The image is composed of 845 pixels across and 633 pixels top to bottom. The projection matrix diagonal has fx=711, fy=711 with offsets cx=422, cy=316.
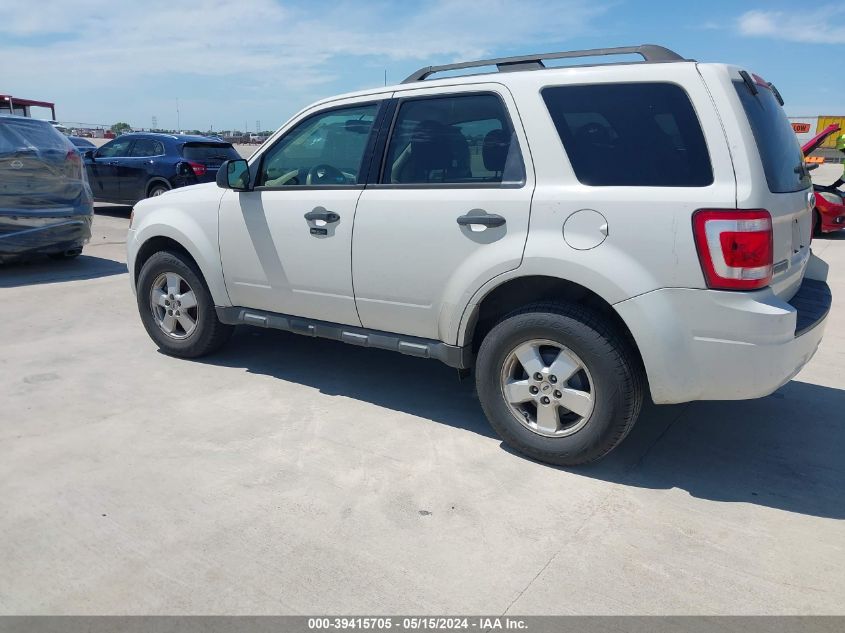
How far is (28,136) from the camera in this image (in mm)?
8531

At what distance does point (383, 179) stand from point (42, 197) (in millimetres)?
6096

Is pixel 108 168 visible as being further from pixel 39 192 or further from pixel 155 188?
pixel 39 192

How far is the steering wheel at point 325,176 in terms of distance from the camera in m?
4.41

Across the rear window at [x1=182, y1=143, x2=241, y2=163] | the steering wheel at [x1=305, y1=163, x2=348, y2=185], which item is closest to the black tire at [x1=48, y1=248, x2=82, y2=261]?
the rear window at [x1=182, y1=143, x2=241, y2=163]

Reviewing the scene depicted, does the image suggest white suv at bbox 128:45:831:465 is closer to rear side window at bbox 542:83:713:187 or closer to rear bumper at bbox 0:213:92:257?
rear side window at bbox 542:83:713:187

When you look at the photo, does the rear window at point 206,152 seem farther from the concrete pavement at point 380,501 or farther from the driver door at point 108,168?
the concrete pavement at point 380,501

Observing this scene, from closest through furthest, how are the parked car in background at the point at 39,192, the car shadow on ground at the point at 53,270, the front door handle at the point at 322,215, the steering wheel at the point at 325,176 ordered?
the front door handle at the point at 322,215
the steering wheel at the point at 325,176
the parked car in background at the point at 39,192
the car shadow on ground at the point at 53,270

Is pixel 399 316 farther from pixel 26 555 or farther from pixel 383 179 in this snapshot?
pixel 26 555

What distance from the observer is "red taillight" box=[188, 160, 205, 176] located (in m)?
12.7

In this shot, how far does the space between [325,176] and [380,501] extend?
214 cm

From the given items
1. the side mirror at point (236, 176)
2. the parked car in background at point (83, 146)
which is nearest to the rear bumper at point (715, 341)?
the side mirror at point (236, 176)

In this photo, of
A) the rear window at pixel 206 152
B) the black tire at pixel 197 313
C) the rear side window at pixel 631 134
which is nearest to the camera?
the rear side window at pixel 631 134

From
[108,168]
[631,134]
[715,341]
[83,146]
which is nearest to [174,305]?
[631,134]

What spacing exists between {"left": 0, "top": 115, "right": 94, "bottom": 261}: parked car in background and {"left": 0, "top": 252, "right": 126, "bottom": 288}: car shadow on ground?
0.87ft
